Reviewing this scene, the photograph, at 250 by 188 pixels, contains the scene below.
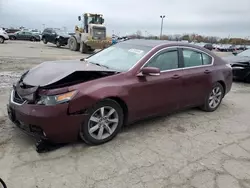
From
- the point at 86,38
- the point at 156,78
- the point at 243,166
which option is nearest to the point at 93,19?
the point at 86,38

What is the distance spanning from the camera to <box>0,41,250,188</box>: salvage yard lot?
292 cm

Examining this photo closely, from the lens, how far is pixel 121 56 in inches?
177

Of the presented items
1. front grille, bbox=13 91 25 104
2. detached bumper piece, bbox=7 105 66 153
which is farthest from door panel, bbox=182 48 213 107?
front grille, bbox=13 91 25 104

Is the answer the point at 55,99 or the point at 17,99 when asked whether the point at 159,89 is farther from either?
the point at 17,99

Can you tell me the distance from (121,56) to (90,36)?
15.6 m

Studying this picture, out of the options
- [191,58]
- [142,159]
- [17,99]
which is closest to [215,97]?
[191,58]

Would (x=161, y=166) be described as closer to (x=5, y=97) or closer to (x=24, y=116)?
(x=24, y=116)

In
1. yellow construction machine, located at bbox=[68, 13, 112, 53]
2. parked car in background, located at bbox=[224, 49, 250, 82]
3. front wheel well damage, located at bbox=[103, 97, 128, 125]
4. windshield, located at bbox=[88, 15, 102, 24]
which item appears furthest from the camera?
windshield, located at bbox=[88, 15, 102, 24]

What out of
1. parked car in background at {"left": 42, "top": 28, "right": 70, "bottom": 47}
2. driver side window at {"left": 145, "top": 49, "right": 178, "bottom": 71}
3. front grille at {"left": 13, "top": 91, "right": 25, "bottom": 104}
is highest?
parked car in background at {"left": 42, "top": 28, "right": 70, "bottom": 47}

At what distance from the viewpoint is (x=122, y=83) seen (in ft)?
12.4

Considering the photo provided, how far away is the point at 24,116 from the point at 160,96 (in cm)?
217

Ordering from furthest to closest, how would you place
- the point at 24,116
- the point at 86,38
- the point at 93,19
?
1. the point at 93,19
2. the point at 86,38
3. the point at 24,116

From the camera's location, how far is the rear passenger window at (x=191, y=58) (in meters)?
4.85

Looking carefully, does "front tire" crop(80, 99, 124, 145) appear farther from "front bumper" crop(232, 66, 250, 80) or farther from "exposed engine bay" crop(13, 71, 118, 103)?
"front bumper" crop(232, 66, 250, 80)
